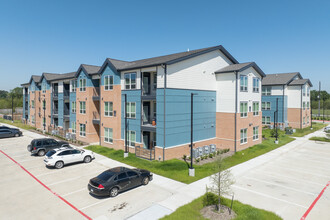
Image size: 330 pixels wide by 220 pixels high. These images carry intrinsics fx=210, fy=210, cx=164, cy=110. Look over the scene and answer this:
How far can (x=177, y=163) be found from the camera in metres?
19.9

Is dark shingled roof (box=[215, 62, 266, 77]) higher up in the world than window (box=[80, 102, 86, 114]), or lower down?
higher up

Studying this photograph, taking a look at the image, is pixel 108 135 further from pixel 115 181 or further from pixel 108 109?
pixel 115 181

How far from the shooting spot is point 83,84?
31.3 m

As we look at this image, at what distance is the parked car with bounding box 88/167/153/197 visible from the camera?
517 inches

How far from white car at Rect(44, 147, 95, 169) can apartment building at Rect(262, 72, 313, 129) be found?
1504 inches

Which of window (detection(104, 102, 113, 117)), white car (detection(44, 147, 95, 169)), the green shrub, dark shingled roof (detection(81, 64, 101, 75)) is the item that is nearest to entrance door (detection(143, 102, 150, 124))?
window (detection(104, 102, 113, 117))

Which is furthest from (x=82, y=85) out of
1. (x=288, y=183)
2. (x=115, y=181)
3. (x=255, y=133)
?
(x=288, y=183)

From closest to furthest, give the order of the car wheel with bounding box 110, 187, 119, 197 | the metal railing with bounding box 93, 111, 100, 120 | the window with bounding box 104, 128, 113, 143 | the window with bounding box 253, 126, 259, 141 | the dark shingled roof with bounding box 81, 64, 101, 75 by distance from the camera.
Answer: the car wheel with bounding box 110, 187, 119, 197
the window with bounding box 104, 128, 113, 143
the window with bounding box 253, 126, 259, 141
the dark shingled roof with bounding box 81, 64, 101, 75
the metal railing with bounding box 93, 111, 100, 120

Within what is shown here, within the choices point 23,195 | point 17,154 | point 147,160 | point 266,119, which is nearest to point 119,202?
point 23,195

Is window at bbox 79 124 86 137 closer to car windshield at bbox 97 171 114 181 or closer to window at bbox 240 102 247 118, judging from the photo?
car windshield at bbox 97 171 114 181

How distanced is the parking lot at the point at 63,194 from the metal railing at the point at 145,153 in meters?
2.95

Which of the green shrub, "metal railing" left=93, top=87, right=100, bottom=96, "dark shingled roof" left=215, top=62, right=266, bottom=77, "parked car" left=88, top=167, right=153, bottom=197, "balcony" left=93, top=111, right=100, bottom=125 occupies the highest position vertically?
"dark shingled roof" left=215, top=62, right=266, bottom=77

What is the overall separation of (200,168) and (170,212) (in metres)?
8.14

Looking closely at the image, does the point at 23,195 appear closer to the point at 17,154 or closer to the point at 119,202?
the point at 119,202
